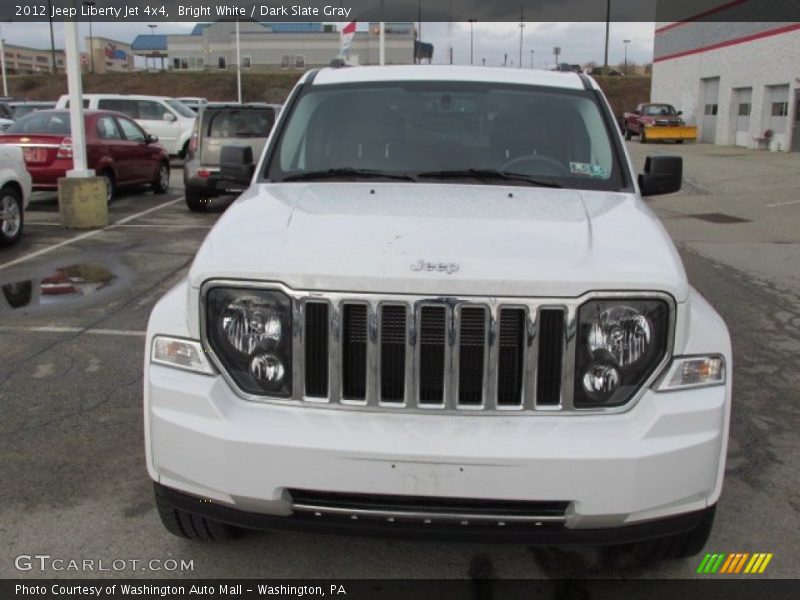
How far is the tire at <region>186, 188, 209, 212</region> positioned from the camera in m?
13.7

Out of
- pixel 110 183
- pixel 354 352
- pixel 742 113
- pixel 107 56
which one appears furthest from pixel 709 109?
pixel 107 56

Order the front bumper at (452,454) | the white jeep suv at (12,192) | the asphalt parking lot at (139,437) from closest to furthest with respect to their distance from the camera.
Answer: the front bumper at (452,454) < the asphalt parking lot at (139,437) < the white jeep suv at (12,192)

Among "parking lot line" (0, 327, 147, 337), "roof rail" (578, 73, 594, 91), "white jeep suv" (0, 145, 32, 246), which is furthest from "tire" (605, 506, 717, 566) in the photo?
"white jeep suv" (0, 145, 32, 246)

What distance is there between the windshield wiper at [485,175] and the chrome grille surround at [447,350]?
1.32 meters

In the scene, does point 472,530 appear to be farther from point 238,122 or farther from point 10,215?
point 238,122

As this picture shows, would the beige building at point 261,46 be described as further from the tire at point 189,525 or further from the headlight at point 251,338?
the headlight at point 251,338

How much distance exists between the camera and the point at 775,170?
22.2 m

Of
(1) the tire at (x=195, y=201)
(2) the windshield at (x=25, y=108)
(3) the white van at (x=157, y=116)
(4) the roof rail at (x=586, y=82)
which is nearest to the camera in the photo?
(4) the roof rail at (x=586, y=82)

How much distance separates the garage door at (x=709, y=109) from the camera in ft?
121

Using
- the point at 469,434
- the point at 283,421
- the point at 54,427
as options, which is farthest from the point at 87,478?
the point at 469,434

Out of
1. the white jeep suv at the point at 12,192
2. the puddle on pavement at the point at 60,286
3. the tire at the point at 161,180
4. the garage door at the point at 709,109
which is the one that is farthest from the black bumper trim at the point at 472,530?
the garage door at the point at 709,109

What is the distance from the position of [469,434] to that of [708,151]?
3136cm

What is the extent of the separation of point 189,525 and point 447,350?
123 centimetres

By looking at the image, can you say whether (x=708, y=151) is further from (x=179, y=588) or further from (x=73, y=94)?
(x=179, y=588)
